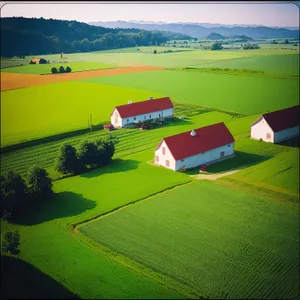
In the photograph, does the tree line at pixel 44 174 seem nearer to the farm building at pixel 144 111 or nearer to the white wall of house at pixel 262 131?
the farm building at pixel 144 111

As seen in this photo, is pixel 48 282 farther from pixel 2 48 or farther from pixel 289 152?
pixel 289 152

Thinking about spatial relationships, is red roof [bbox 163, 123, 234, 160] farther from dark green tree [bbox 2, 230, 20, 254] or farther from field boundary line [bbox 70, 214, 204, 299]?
dark green tree [bbox 2, 230, 20, 254]

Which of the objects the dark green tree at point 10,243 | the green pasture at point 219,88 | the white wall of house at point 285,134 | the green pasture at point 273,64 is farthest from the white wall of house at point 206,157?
the dark green tree at point 10,243

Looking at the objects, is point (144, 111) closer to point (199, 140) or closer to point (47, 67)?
point (199, 140)

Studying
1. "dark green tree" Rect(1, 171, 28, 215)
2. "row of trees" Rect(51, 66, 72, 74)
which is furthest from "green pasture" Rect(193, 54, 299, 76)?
"dark green tree" Rect(1, 171, 28, 215)

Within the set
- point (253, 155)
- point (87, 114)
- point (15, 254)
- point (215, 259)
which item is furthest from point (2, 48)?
point (253, 155)

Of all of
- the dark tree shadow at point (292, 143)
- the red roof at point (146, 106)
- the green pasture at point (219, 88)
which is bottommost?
the dark tree shadow at point (292, 143)
